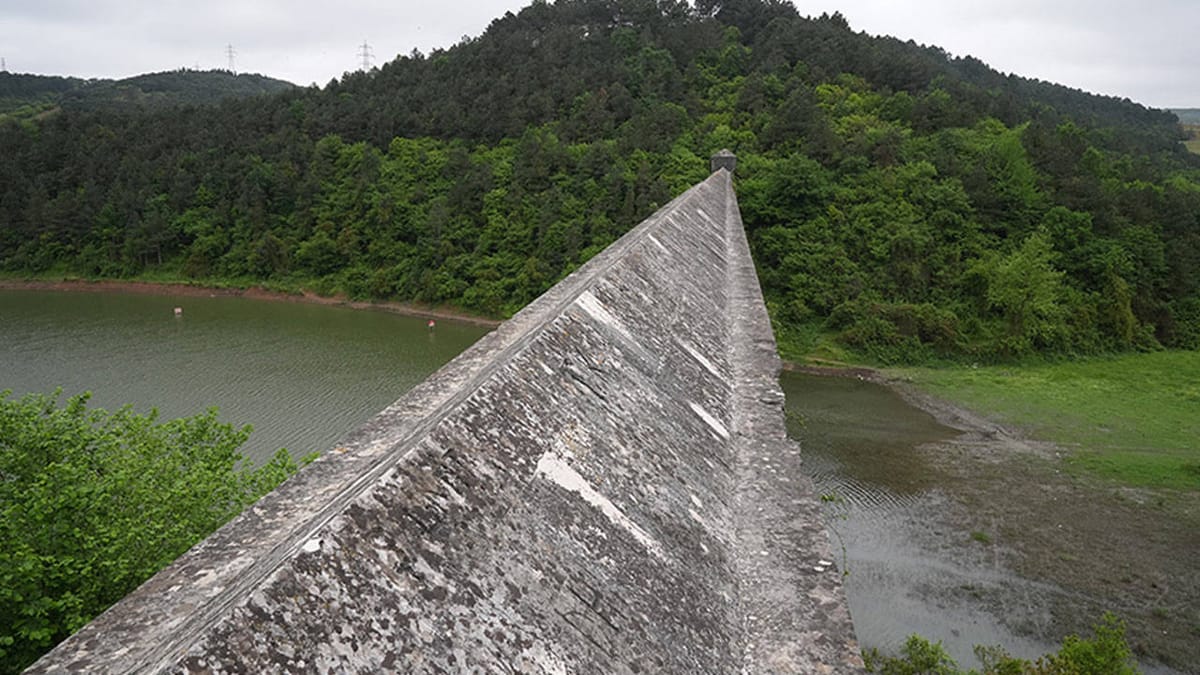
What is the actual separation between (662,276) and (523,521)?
478 centimetres

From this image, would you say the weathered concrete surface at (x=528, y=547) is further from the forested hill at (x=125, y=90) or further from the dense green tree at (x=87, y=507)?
the forested hill at (x=125, y=90)

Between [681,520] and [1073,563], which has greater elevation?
[681,520]

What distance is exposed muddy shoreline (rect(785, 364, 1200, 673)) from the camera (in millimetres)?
12523

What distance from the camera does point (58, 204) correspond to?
45656 millimetres

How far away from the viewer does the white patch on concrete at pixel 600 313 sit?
16.4 ft

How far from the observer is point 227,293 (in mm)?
41156

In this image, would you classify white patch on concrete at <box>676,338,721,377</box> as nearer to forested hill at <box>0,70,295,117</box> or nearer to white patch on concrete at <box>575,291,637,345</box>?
white patch on concrete at <box>575,291,637,345</box>

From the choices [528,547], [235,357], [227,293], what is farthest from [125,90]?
[528,547]

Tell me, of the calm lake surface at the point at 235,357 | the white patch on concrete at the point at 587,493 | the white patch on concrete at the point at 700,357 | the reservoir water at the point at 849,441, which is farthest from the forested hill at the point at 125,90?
the white patch on concrete at the point at 587,493

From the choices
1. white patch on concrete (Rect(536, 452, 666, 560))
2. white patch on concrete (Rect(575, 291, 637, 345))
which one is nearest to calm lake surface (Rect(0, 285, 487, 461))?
white patch on concrete (Rect(575, 291, 637, 345))

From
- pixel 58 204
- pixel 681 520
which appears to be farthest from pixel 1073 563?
pixel 58 204

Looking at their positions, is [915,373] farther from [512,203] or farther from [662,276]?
[662,276]

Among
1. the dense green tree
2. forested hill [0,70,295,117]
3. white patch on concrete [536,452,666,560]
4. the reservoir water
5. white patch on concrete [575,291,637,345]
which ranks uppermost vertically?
forested hill [0,70,295,117]

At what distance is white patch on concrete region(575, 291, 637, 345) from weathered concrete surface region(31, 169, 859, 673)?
0.8 inches
